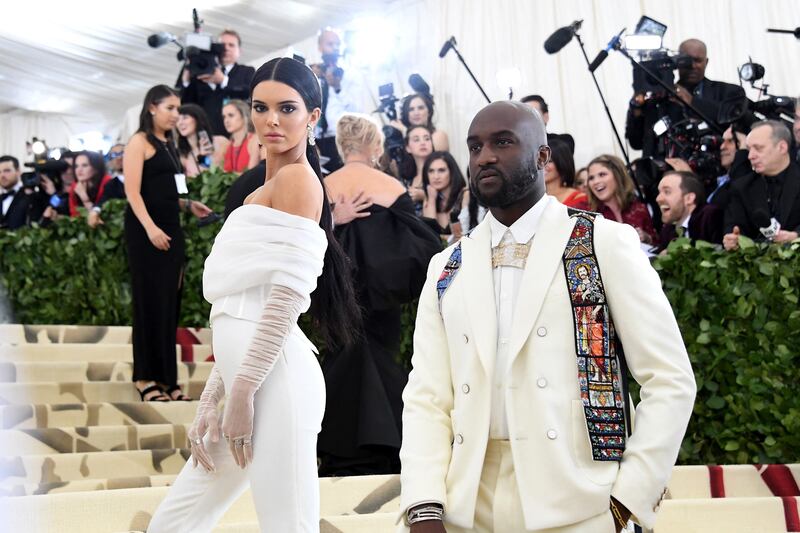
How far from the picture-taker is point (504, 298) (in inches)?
90.4

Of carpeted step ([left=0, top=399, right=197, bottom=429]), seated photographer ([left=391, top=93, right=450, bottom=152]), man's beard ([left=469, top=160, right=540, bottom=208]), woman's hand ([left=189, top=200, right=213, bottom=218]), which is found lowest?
carpeted step ([left=0, top=399, right=197, bottom=429])

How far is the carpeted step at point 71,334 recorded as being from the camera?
7.11m

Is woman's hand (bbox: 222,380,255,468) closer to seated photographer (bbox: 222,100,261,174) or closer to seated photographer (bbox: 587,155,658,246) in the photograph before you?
seated photographer (bbox: 587,155,658,246)

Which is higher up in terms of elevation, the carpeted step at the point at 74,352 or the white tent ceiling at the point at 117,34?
the white tent ceiling at the point at 117,34

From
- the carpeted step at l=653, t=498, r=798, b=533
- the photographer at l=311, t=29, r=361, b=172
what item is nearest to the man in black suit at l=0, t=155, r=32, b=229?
the photographer at l=311, t=29, r=361, b=172

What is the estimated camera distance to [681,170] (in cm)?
668

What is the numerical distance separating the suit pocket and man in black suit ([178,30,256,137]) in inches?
294

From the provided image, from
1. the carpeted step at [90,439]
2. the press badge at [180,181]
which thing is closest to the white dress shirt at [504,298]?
the carpeted step at [90,439]

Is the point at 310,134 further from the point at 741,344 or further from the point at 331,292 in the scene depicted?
the point at 741,344

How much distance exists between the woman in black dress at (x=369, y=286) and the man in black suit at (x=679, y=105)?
2.91m

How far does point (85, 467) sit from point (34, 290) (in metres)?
3.62

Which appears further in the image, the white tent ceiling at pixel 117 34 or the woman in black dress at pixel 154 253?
the white tent ceiling at pixel 117 34

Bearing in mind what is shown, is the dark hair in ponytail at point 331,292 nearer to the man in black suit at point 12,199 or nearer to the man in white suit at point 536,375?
the man in white suit at point 536,375

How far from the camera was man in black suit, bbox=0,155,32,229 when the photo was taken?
10.1m
